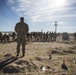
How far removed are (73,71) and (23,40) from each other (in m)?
3.48

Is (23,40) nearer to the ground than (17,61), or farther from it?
farther from it

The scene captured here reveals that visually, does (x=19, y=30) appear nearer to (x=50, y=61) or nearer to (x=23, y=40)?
(x=23, y=40)

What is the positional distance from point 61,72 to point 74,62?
8.33ft

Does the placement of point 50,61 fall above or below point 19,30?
below

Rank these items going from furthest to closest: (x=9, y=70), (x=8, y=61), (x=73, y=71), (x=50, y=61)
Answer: (x=50, y=61)
(x=8, y=61)
(x=73, y=71)
(x=9, y=70)

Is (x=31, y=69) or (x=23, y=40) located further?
(x=23, y=40)

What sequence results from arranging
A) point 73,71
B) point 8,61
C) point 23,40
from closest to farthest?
point 73,71 < point 8,61 < point 23,40

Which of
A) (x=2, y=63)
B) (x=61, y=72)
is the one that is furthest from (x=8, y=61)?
(x=61, y=72)

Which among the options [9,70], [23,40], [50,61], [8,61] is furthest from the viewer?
[23,40]

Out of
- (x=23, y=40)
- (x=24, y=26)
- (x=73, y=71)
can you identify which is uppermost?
(x=24, y=26)

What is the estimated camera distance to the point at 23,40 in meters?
11.2

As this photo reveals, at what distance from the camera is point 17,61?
960 cm

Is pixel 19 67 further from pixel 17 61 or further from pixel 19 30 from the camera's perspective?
pixel 19 30

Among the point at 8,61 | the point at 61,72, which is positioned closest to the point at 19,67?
the point at 8,61
